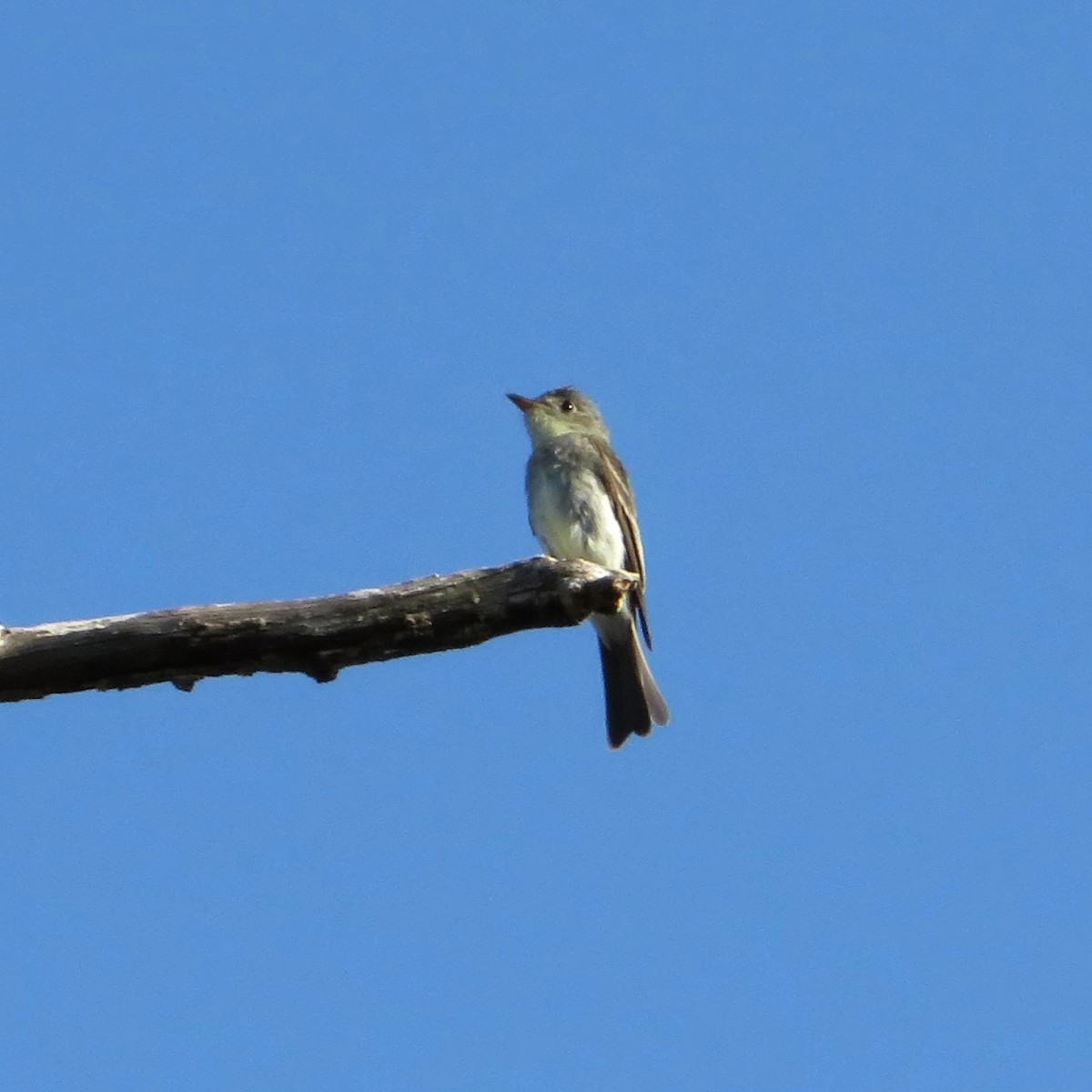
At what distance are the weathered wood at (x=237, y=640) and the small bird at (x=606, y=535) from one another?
3974 mm

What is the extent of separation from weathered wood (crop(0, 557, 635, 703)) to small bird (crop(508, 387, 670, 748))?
3974 mm

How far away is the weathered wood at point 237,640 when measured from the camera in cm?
453

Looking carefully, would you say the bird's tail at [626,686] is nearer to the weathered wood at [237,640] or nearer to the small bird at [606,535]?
the small bird at [606,535]

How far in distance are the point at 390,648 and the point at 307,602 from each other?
27cm

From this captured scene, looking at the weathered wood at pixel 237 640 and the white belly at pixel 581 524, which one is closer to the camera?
the weathered wood at pixel 237 640

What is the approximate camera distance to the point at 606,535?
348 inches

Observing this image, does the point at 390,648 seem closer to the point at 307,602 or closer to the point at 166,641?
the point at 307,602

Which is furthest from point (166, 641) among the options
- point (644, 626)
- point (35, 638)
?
point (644, 626)

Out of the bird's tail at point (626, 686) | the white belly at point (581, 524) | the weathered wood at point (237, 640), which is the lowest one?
the weathered wood at point (237, 640)

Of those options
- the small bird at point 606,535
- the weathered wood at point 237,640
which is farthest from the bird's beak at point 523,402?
the weathered wood at point 237,640

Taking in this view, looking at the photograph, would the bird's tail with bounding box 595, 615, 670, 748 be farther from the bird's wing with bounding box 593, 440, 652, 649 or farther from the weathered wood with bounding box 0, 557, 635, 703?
the weathered wood with bounding box 0, 557, 635, 703

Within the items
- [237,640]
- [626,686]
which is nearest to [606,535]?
[626,686]

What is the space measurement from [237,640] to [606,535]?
4.45m

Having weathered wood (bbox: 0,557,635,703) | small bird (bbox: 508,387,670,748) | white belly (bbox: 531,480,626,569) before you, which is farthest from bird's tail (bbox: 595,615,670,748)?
weathered wood (bbox: 0,557,635,703)
